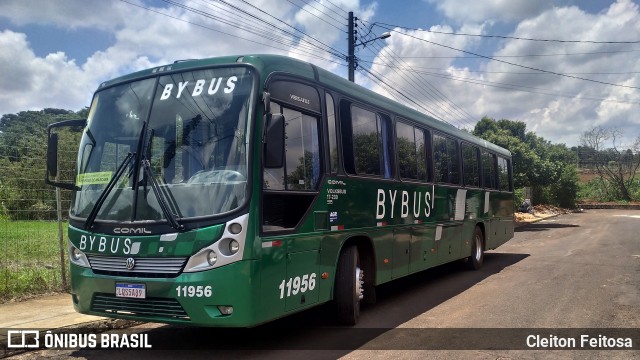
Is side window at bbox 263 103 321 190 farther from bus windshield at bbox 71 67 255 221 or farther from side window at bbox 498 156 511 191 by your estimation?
side window at bbox 498 156 511 191

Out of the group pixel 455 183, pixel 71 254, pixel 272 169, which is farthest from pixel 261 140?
pixel 455 183

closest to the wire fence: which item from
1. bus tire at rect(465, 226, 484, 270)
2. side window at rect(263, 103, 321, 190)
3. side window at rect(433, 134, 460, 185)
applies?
side window at rect(263, 103, 321, 190)

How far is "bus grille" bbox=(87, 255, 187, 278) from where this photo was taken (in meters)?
5.17

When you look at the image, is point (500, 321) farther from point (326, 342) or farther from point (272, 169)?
point (272, 169)

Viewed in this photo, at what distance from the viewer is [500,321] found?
24.0 feet

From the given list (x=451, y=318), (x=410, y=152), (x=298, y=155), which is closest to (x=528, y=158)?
(x=410, y=152)

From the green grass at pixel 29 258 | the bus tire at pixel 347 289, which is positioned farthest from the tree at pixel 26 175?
the bus tire at pixel 347 289

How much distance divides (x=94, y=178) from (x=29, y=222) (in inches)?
156

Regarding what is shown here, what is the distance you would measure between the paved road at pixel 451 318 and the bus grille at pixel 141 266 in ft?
3.53

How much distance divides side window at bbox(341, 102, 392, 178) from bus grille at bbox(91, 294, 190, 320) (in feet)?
9.89

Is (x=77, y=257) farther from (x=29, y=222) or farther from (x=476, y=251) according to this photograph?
(x=476, y=251)

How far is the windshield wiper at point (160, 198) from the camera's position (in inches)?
203

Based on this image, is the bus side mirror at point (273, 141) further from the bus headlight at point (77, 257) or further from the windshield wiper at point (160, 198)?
the bus headlight at point (77, 257)

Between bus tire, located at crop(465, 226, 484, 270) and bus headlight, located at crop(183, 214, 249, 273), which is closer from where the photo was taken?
bus headlight, located at crop(183, 214, 249, 273)
